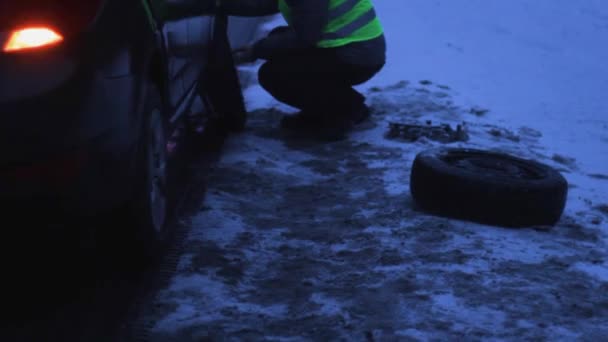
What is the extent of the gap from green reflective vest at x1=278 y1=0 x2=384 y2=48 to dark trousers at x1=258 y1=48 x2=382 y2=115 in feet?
0.32

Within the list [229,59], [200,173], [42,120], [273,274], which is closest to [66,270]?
[273,274]

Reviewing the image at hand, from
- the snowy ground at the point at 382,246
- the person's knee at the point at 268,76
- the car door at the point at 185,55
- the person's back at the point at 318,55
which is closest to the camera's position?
Answer: the snowy ground at the point at 382,246

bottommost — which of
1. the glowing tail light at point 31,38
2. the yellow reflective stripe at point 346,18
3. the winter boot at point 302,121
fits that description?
the winter boot at point 302,121

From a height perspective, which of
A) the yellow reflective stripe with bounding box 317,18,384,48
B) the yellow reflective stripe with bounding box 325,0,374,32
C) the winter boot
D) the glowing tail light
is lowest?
the winter boot

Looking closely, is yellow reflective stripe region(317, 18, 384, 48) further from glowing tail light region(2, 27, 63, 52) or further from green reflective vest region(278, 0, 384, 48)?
glowing tail light region(2, 27, 63, 52)

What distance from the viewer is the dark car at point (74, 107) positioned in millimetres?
2551

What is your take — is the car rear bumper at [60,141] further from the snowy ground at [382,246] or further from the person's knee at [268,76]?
the person's knee at [268,76]

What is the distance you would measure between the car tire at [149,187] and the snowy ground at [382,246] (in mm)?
201

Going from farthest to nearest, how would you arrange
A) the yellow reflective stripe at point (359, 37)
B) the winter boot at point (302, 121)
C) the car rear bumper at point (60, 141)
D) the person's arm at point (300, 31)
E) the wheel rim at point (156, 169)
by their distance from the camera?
the winter boot at point (302, 121) < the yellow reflective stripe at point (359, 37) < the person's arm at point (300, 31) < the wheel rim at point (156, 169) < the car rear bumper at point (60, 141)

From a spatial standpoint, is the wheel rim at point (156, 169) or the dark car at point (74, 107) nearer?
the dark car at point (74, 107)

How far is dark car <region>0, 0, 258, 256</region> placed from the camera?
→ 2551 mm

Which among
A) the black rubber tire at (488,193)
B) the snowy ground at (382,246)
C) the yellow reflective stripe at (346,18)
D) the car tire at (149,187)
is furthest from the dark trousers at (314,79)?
the car tire at (149,187)

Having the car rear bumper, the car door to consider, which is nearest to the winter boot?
the car door

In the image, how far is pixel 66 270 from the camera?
354 centimetres
